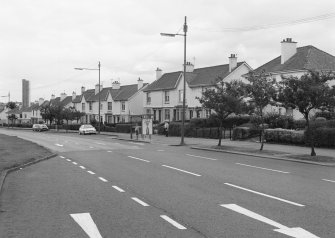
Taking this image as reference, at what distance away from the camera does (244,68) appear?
185ft

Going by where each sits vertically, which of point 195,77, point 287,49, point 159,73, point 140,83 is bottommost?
point 195,77

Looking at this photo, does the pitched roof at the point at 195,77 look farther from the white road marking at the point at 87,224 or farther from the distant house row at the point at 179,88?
the white road marking at the point at 87,224

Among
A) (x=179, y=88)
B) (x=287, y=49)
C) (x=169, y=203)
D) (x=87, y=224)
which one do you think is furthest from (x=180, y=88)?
(x=87, y=224)

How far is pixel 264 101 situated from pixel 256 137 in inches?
414

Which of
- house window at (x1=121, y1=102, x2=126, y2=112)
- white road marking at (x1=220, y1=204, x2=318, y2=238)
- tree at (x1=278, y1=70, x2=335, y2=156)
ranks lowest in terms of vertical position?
white road marking at (x1=220, y1=204, x2=318, y2=238)

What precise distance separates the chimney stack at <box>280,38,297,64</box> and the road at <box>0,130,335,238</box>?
33.9 meters

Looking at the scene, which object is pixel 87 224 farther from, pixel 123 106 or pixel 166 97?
pixel 123 106

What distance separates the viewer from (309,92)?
2012cm

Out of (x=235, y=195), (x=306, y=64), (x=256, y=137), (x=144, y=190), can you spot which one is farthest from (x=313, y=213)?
(x=306, y=64)

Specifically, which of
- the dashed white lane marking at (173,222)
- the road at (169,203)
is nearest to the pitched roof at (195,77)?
the road at (169,203)

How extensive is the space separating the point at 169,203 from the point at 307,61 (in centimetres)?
3805

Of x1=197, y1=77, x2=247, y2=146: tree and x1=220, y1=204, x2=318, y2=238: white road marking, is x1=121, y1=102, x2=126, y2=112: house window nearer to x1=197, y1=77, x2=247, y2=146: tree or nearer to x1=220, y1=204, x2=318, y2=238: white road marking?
x1=197, y1=77, x2=247, y2=146: tree

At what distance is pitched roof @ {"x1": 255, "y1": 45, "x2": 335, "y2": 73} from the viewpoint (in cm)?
4397

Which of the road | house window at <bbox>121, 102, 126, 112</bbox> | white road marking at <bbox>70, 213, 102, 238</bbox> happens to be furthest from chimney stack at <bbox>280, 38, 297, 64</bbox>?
white road marking at <bbox>70, 213, 102, 238</bbox>
